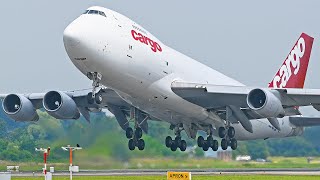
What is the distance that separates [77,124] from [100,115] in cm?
169

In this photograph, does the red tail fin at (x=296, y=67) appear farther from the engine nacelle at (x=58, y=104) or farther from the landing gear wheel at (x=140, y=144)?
the engine nacelle at (x=58, y=104)

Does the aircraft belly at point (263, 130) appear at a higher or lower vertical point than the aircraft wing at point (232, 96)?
lower

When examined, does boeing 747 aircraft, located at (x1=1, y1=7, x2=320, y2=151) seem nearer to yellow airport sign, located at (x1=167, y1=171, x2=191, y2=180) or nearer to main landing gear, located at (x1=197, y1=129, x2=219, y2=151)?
main landing gear, located at (x1=197, y1=129, x2=219, y2=151)

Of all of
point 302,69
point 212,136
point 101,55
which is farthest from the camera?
point 302,69

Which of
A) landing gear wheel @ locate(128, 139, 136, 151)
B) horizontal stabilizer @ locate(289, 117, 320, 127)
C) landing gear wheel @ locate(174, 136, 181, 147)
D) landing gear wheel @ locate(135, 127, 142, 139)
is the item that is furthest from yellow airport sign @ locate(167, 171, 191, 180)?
horizontal stabilizer @ locate(289, 117, 320, 127)

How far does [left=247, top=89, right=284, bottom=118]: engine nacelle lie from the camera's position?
43125 millimetres

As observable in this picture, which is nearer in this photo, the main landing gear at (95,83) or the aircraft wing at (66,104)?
the main landing gear at (95,83)

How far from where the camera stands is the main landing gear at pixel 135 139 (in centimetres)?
4622

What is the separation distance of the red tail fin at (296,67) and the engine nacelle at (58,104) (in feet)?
45.0

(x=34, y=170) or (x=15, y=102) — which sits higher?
(x=15, y=102)

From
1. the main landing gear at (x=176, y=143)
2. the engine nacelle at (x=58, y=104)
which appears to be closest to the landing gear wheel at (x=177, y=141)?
the main landing gear at (x=176, y=143)

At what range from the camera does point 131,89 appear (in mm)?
41062

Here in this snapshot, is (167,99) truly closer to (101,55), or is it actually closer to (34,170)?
(101,55)

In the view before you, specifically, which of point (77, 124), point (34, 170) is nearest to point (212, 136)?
point (77, 124)
